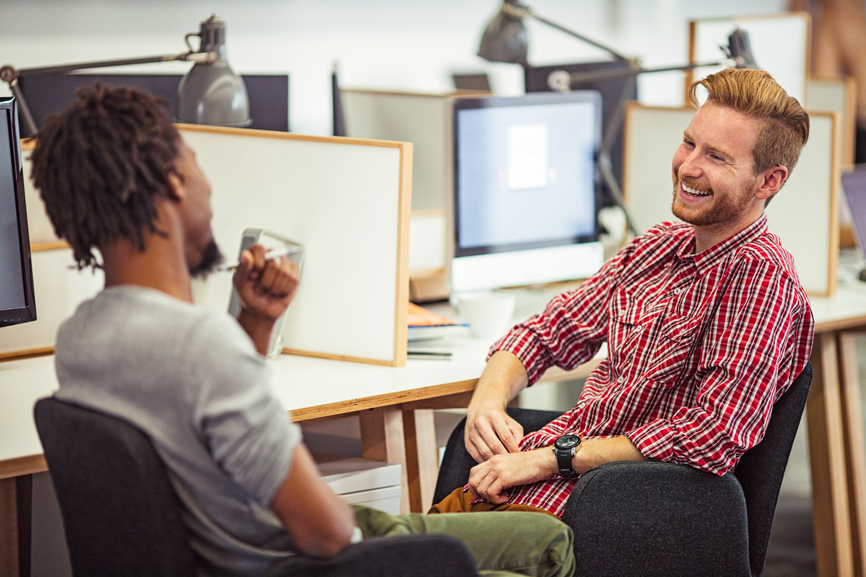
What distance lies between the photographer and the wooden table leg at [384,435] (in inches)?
65.6

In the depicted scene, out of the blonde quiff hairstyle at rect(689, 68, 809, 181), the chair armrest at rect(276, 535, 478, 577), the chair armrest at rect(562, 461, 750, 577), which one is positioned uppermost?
the blonde quiff hairstyle at rect(689, 68, 809, 181)

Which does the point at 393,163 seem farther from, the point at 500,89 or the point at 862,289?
the point at 500,89

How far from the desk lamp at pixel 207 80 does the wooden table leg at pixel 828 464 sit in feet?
4.67

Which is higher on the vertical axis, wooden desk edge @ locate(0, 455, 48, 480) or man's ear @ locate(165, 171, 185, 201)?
man's ear @ locate(165, 171, 185, 201)

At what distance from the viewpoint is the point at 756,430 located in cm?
136

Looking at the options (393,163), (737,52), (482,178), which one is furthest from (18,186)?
(737,52)

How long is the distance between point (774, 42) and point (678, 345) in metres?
1.72

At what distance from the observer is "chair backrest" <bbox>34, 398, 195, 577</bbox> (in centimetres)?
93

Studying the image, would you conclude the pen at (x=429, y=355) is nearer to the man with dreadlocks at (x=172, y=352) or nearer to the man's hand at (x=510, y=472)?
the man's hand at (x=510, y=472)

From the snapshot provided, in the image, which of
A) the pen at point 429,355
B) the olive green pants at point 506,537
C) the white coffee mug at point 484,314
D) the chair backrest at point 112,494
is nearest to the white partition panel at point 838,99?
the white coffee mug at point 484,314

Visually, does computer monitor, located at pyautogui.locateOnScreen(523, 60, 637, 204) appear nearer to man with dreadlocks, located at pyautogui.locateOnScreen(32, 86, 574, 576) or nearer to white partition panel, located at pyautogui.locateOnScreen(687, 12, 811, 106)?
white partition panel, located at pyautogui.locateOnScreen(687, 12, 811, 106)

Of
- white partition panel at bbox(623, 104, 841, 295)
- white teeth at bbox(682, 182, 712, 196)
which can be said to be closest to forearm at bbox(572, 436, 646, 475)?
white teeth at bbox(682, 182, 712, 196)

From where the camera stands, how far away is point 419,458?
68.3 inches

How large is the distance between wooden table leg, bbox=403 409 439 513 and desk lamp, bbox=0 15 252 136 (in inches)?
31.8
